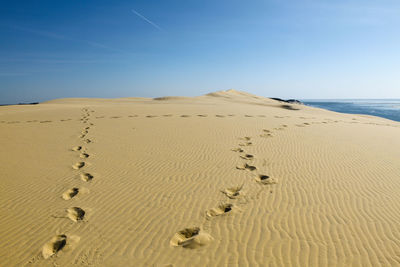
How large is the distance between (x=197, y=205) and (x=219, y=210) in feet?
1.24

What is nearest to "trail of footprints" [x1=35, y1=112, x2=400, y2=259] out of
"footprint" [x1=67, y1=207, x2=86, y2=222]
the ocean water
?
"footprint" [x1=67, y1=207, x2=86, y2=222]

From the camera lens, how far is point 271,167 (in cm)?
566

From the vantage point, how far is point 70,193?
4320 mm

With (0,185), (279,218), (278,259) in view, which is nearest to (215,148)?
(279,218)

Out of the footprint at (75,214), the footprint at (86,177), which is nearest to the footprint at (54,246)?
the footprint at (75,214)

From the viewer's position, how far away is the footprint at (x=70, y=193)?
418 centimetres

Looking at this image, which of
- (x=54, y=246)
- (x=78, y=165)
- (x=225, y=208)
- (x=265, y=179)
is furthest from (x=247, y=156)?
(x=54, y=246)

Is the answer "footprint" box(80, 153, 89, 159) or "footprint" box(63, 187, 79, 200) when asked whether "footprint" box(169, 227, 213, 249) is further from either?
"footprint" box(80, 153, 89, 159)

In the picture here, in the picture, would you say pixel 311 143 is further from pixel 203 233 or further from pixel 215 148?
pixel 203 233

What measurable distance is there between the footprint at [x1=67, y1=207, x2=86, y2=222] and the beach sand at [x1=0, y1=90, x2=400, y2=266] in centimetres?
1

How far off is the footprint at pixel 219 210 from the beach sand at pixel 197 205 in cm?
2

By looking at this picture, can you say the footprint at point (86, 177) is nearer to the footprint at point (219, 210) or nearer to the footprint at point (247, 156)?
the footprint at point (219, 210)

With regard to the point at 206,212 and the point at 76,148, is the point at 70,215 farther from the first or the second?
the point at 76,148

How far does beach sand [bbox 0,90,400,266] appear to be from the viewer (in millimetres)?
2891
